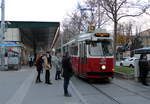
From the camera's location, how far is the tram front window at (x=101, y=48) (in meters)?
17.4

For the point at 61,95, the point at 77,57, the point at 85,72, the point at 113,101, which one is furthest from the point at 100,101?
the point at 77,57

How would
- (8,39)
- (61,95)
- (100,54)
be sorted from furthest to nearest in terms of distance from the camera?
(8,39), (100,54), (61,95)

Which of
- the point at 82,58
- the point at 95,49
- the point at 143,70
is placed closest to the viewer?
the point at 143,70

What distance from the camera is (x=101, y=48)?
17.5m

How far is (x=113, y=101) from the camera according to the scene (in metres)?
11.2

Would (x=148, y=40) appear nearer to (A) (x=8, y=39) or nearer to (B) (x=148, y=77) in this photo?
(A) (x=8, y=39)

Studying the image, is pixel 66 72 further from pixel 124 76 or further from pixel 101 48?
pixel 124 76

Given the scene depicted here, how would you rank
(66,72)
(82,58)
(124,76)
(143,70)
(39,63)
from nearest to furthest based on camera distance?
(66,72)
(143,70)
(39,63)
(82,58)
(124,76)

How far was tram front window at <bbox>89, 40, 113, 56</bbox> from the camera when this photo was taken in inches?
685

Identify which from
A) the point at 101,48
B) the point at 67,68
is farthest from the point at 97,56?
the point at 67,68

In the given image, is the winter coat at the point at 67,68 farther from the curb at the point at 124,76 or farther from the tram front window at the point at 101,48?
the curb at the point at 124,76

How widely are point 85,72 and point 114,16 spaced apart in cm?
1219

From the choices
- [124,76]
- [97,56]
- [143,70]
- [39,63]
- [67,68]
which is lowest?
[124,76]

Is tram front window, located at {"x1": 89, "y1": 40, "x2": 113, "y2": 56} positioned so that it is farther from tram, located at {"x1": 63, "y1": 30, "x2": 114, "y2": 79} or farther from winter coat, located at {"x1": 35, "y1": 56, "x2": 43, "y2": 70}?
winter coat, located at {"x1": 35, "y1": 56, "x2": 43, "y2": 70}
